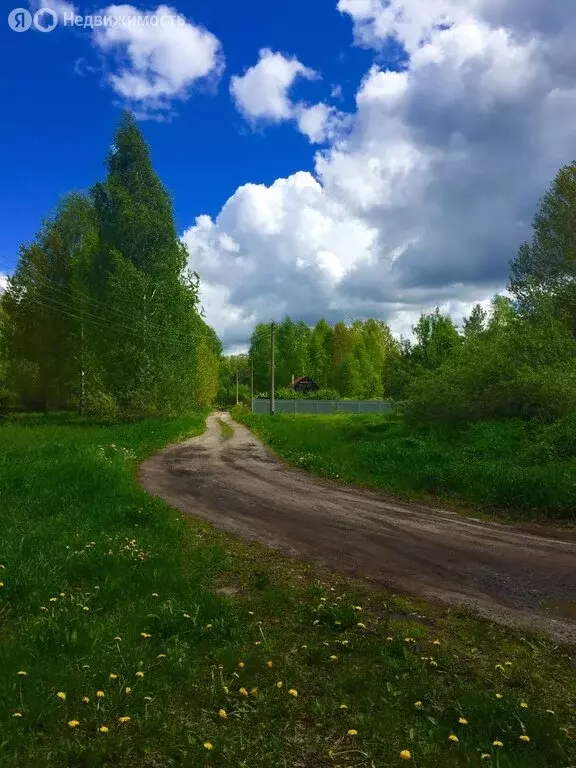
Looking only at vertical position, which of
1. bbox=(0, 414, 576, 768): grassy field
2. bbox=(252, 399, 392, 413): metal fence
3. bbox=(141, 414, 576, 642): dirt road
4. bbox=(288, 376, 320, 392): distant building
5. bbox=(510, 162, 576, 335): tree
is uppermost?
bbox=(510, 162, 576, 335): tree

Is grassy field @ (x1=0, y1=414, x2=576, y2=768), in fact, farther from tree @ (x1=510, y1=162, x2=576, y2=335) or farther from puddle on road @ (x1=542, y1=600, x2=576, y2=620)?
tree @ (x1=510, y1=162, x2=576, y2=335)

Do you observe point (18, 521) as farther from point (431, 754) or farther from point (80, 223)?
point (80, 223)

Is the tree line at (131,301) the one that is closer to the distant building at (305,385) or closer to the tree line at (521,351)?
the tree line at (521,351)

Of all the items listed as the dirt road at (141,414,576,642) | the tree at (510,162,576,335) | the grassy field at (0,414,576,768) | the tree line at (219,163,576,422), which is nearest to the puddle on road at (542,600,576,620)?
the dirt road at (141,414,576,642)

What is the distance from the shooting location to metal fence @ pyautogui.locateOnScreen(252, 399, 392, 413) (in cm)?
6494

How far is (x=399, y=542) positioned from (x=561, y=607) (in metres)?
3.11

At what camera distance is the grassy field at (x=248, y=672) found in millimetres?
3584

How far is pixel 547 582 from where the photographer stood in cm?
705

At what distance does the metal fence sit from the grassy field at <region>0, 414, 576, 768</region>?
5741cm

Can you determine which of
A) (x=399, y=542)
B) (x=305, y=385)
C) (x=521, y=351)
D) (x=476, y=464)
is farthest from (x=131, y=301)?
(x=305, y=385)

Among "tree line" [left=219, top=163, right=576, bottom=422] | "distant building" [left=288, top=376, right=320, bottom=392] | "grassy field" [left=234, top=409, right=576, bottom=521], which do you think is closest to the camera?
"grassy field" [left=234, top=409, right=576, bottom=521]

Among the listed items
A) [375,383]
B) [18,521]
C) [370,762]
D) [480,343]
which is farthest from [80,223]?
[375,383]

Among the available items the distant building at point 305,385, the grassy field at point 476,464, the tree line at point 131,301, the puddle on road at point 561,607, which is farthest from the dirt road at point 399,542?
the distant building at point 305,385

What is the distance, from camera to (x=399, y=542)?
8.99 metres
